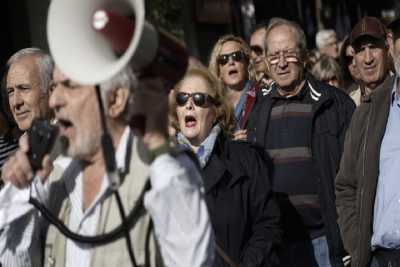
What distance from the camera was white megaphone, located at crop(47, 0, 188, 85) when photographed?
141 inches

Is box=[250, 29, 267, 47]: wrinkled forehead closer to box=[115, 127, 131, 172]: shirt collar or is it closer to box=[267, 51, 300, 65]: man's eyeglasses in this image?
box=[267, 51, 300, 65]: man's eyeglasses

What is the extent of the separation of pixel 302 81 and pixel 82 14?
366 centimetres

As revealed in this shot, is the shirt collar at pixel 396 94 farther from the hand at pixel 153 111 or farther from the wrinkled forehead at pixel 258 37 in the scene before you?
the wrinkled forehead at pixel 258 37

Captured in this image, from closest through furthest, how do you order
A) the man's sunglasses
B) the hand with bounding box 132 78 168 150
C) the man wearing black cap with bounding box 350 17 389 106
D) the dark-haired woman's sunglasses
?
1. the hand with bounding box 132 78 168 150
2. the dark-haired woman's sunglasses
3. the man wearing black cap with bounding box 350 17 389 106
4. the man's sunglasses

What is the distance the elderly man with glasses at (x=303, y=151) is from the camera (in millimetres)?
6926

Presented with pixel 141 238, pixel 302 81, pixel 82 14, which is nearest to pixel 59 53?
pixel 82 14

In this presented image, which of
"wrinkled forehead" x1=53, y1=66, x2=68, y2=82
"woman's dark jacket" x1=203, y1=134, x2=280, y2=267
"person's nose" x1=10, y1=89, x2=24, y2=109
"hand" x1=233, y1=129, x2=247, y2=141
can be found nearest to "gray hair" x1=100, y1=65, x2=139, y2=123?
"wrinkled forehead" x1=53, y1=66, x2=68, y2=82

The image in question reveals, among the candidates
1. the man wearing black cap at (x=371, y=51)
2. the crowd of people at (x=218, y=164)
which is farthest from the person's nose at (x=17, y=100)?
the man wearing black cap at (x=371, y=51)

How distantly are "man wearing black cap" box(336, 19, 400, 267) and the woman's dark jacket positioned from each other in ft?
1.50

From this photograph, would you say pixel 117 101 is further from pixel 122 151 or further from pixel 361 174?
pixel 361 174

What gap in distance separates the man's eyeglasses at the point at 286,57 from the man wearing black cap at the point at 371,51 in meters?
0.69

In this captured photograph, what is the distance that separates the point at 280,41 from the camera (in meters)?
7.58

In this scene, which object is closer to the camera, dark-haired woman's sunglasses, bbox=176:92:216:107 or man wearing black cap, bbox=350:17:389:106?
dark-haired woman's sunglasses, bbox=176:92:216:107

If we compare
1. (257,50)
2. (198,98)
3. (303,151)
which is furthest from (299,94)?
(257,50)
